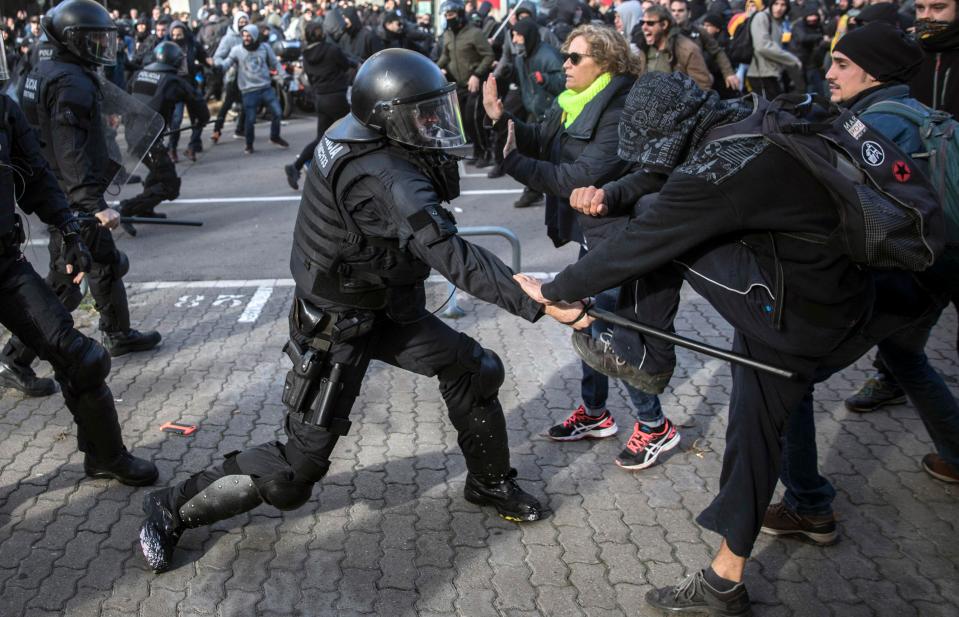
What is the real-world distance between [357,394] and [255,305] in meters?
3.50

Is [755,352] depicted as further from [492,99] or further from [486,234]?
[486,234]

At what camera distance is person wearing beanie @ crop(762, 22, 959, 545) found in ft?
11.1

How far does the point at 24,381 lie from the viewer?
5.09 metres

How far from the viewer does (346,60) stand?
11.1 meters

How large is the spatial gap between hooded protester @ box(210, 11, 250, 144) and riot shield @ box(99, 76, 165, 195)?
23.3ft

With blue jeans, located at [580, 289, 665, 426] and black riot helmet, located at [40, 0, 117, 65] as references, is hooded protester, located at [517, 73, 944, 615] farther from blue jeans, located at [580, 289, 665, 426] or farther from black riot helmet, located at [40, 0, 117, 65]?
black riot helmet, located at [40, 0, 117, 65]

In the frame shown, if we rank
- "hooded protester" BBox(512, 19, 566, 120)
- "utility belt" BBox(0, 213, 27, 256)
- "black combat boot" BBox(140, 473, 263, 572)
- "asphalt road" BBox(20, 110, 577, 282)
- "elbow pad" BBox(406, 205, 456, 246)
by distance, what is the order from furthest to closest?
1. "hooded protester" BBox(512, 19, 566, 120)
2. "asphalt road" BBox(20, 110, 577, 282)
3. "utility belt" BBox(0, 213, 27, 256)
4. "black combat boot" BBox(140, 473, 263, 572)
5. "elbow pad" BBox(406, 205, 456, 246)

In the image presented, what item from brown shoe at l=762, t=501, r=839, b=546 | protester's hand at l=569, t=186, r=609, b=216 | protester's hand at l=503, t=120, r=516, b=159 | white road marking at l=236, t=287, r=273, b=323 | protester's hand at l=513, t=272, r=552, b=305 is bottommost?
white road marking at l=236, t=287, r=273, b=323

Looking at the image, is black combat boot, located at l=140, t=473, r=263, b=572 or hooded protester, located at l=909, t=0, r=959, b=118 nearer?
black combat boot, located at l=140, t=473, r=263, b=572

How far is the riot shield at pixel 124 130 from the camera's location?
20.2 ft

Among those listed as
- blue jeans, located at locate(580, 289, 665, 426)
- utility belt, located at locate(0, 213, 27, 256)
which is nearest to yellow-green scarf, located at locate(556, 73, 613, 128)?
blue jeans, located at locate(580, 289, 665, 426)

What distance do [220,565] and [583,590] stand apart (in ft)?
4.63

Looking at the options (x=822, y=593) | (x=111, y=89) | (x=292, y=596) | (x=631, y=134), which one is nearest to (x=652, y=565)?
(x=822, y=593)

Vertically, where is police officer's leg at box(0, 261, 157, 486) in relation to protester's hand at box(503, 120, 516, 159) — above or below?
below
